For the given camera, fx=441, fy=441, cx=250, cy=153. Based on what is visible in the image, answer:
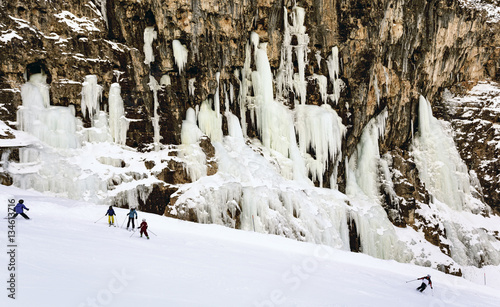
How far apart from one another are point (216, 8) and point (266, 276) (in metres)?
19.5

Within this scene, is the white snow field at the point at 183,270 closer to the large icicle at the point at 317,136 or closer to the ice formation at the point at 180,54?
the ice formation at the point at 180,54

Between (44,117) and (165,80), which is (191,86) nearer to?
(165,80)

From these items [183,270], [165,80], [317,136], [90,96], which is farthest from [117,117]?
[183,270]

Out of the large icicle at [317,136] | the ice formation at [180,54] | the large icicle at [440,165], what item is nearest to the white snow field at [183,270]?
the ice formation at [180,54]

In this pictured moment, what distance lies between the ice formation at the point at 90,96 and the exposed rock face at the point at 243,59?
12.2 inches

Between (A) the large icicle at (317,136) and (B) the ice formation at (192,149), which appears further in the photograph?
(A) the large icicle at (317,136)

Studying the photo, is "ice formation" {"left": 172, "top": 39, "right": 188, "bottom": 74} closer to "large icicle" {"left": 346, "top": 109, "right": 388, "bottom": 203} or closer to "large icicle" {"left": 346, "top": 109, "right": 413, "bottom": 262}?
"large icicle" {"left": 346, "top": 109, "right": 413, "bottom": 262}

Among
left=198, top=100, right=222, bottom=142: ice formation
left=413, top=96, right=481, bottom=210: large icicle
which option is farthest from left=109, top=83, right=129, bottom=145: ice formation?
left=413, top=96, right=481, bottom=210: large icicle

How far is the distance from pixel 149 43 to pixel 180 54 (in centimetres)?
190

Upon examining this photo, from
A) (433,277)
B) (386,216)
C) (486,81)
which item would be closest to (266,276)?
(433,277)

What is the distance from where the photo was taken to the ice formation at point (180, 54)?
2633 centimetres

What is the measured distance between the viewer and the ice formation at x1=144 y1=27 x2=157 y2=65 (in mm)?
26000

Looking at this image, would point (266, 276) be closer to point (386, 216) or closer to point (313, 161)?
point (313, 161)

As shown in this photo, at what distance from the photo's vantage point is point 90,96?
24.2 metres
